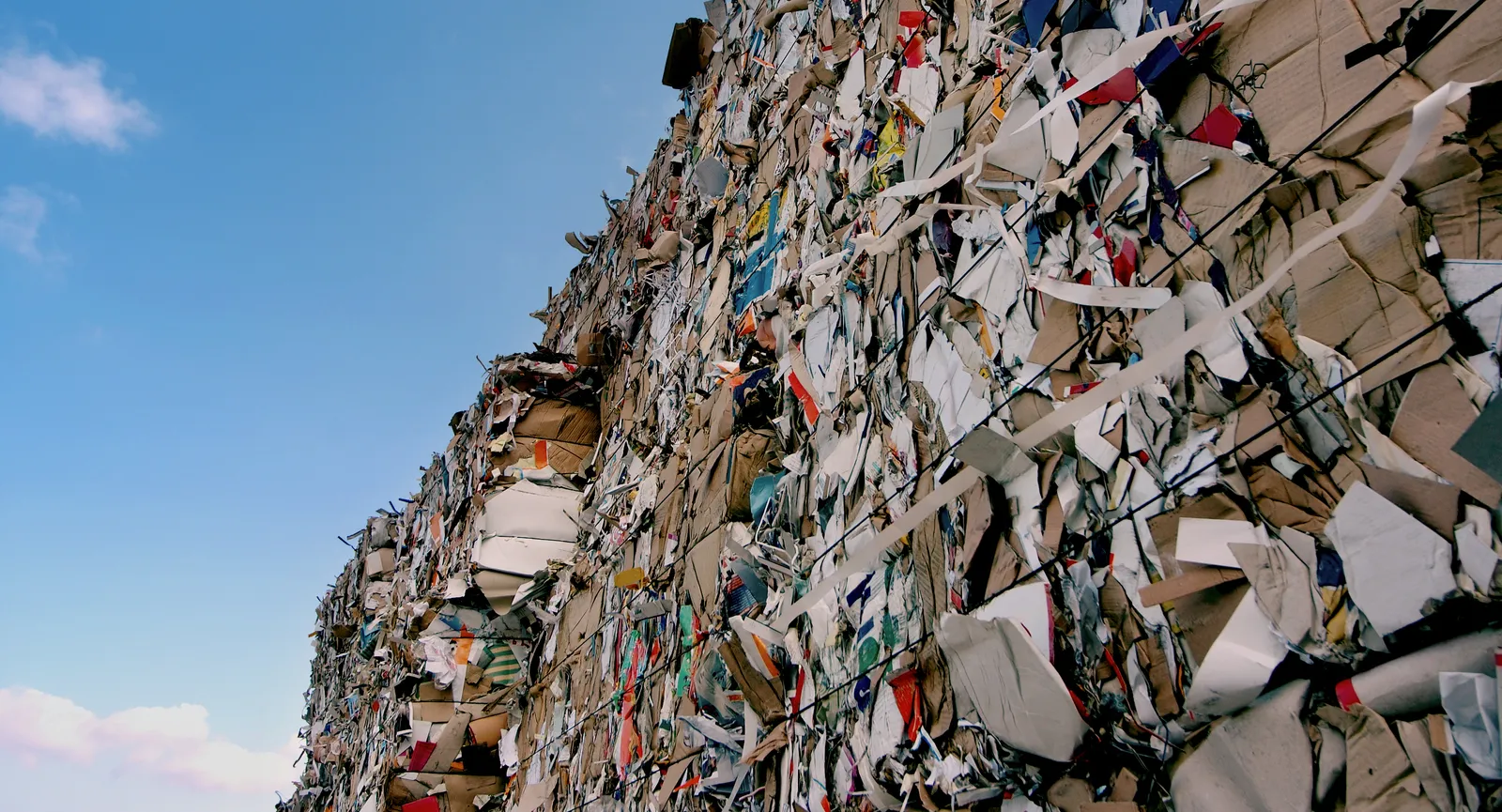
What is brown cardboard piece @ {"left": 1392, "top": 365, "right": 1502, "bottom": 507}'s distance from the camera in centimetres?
107

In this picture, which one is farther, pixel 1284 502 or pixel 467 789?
pixel 467 789

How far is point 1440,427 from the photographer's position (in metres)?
1.12

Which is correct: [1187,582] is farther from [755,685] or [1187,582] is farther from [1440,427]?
[755,685]

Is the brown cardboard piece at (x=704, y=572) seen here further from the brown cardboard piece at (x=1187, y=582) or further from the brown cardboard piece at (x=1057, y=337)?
the brown cardboard piece at (x=1187, y=582)

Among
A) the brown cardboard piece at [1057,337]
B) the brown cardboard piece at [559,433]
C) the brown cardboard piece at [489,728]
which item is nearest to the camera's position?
the brown cardboard piece at [1057,337]

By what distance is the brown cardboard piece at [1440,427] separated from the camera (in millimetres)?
1073

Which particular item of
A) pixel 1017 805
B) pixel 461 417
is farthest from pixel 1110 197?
pixel 461 417

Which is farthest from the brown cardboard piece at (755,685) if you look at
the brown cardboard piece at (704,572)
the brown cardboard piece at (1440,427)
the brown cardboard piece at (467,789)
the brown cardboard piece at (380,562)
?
the brown cardboard piece at (380,562)

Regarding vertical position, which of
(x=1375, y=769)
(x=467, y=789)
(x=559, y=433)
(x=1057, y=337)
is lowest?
(x=1375, y=769)

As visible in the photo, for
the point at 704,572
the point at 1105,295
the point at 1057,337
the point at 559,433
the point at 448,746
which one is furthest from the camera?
the point at 559,433

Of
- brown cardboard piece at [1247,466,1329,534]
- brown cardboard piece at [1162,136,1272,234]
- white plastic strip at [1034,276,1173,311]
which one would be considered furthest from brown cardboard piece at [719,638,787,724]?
brown cardboard piece at [1162,136,1272,234]

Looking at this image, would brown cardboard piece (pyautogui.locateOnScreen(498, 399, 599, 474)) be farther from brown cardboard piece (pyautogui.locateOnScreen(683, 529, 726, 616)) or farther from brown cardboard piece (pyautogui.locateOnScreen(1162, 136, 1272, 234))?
brown cardboard piece (pyautogui.locateOnScreen(1162, 136, 1272, 234))

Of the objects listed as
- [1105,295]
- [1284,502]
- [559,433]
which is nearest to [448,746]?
[559,433]

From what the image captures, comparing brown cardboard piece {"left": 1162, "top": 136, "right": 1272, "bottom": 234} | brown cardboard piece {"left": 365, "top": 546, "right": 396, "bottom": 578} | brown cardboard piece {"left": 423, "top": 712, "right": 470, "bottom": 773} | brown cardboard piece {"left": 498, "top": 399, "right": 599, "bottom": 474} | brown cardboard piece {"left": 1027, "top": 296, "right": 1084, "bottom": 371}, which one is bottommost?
brown cardboard piece {"left": 423, "top": 712, "right": 470, "bottom": 773}
